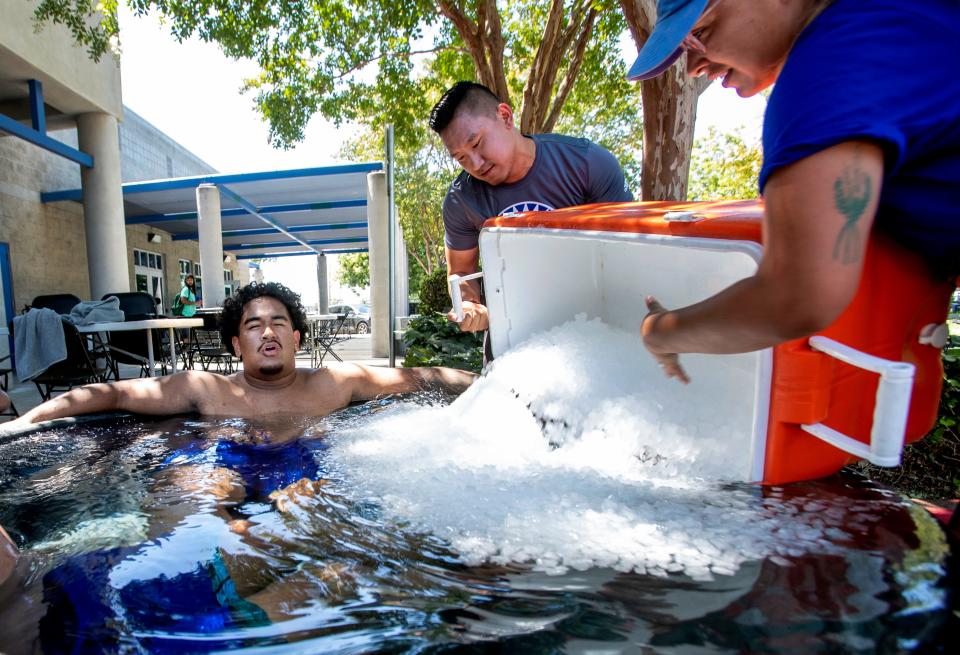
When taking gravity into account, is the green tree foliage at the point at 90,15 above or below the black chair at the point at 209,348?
above

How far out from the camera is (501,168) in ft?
7.29

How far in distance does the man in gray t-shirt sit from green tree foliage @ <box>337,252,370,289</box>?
98.8 ft

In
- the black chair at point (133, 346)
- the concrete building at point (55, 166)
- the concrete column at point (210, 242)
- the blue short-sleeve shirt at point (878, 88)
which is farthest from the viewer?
the concrete column at point (210, 242)

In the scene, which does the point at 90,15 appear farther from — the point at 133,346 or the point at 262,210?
the point at 262,210

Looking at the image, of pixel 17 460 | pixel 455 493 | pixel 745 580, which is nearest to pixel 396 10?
pixel 17 460

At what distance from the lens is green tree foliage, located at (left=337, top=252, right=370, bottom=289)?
32384mm

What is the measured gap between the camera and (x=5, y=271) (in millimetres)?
7656

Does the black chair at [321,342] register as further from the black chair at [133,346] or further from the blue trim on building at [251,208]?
the blue trim on building at [251,208]

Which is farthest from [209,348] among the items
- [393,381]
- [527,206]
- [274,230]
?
[274,230]

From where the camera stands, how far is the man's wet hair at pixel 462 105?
6.94 feet

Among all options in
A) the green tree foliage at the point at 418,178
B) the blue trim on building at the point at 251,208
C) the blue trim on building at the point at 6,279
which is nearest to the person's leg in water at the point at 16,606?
the blue trim on building at the point at 6,279

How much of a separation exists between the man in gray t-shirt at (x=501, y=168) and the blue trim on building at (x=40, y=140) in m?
6.42

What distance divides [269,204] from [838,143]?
37.3 feet

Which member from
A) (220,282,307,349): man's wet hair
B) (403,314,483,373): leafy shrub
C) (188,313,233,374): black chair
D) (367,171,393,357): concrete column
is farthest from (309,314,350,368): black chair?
(220,282,307,349): man's wet hair
